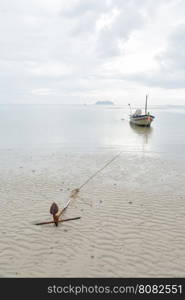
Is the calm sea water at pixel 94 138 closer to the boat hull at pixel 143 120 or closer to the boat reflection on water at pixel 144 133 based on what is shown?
the boat reflection on water at pixel 144 133

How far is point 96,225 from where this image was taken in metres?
9.30

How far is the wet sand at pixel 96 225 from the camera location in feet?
22.5

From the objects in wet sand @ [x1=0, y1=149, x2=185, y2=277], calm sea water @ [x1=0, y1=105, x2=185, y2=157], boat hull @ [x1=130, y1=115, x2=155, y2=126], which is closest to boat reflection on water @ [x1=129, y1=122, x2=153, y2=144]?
calm sea water @ [x1=0, y1=105, x2=185, y2=157]

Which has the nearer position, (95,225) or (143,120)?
(95,225)

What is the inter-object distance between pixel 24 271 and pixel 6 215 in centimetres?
399

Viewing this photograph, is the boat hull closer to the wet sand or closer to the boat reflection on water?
the boat reflection on water

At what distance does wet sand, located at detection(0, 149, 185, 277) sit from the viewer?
6.85 m

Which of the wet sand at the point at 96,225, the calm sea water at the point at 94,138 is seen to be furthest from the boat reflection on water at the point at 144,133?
the wet sand at the point at 96,225

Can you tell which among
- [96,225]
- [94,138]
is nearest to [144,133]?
[94,138]

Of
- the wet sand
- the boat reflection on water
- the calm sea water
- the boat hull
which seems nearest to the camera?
the wet sand

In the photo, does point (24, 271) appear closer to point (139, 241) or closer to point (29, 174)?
point (139, 241)

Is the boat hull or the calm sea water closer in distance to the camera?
the calm sea water

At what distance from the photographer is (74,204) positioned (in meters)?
11.4

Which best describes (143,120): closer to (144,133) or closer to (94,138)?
(144,133)
